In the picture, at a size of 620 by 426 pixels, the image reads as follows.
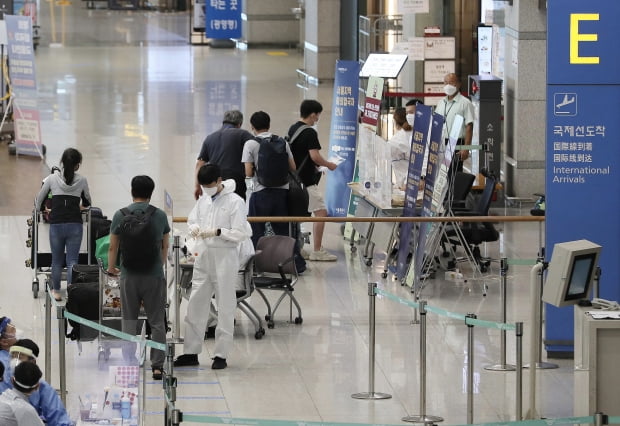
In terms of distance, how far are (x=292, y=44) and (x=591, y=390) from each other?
1259 inches

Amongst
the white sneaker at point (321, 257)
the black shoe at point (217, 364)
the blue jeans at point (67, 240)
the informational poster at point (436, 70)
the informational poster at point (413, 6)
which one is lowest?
the black shoe at point (217, 364)

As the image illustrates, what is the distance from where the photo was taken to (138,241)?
32.4ft

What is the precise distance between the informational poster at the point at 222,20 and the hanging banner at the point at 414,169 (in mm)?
21875

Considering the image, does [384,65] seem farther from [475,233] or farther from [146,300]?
[146,300]

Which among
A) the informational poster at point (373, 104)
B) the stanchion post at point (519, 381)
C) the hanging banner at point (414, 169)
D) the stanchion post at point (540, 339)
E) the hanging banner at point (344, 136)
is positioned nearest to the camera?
the stanchion post at point (519, 381)

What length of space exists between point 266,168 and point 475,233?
7.14 ft

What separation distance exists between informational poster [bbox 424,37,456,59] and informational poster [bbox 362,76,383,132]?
633 cm

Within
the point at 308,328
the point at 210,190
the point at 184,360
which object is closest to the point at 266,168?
the point at 308,328

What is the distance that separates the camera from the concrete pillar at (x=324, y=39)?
101 ft

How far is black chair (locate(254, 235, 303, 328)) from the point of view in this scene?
37.7ft

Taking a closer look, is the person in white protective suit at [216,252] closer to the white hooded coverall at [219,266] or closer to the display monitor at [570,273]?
the white hooded coverall at [219,266]

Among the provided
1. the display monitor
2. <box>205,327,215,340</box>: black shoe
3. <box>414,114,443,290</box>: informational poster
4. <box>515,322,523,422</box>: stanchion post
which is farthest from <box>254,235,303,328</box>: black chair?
the display monitor

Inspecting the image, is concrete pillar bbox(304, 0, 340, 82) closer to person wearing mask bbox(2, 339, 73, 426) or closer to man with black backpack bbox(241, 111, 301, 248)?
man with black backpack bbox(241, 111, 301, 248)

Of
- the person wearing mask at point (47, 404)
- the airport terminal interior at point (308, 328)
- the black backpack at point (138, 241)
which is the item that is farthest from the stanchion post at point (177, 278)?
the person wearing mask at point (47, 404)
